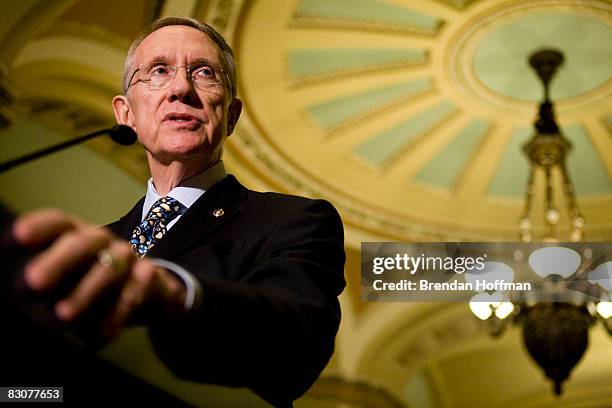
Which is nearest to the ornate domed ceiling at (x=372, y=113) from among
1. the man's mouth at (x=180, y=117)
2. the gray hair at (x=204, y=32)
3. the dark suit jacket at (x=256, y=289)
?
the gray hair at (x=204, y=32)

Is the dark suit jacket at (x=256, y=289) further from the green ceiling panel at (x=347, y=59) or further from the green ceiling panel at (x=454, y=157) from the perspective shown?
the green ceiling panel at (x=454, y=157)

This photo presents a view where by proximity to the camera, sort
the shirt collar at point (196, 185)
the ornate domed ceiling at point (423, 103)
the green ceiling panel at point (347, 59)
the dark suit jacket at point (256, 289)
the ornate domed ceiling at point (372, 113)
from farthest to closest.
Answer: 1. the green ceiling panel at point (347, 59)
2. the ornate domed ceiling at point (423, 103)
3. the ornate domed ceiling at point (372, 113)
4. the shirt collar at point (196, 185)
5. the dark suit jacket at point (256, 289)

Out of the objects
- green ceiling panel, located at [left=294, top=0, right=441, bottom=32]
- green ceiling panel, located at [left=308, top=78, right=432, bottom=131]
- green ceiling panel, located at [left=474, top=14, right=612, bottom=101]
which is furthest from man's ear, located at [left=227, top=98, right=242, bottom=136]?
green ceiling panel, located at [left=308, top=78, right=432, bottom=131]

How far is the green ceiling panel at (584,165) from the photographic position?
720 centimetres

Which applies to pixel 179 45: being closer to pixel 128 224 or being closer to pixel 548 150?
pixel 128 224

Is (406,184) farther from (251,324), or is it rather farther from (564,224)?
(251,324)

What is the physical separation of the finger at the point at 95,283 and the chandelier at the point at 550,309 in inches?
185

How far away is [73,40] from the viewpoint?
523 cm

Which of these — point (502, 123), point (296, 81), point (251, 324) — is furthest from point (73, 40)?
point (251, 324)

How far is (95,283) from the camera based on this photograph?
2.33ft

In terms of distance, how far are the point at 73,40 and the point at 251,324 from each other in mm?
4702

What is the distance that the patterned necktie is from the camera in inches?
55.1

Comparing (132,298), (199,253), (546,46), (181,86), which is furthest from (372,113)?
(132,298)

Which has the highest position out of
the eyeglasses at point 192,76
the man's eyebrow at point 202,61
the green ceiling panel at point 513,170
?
the green ceiling panel at point 513,170
